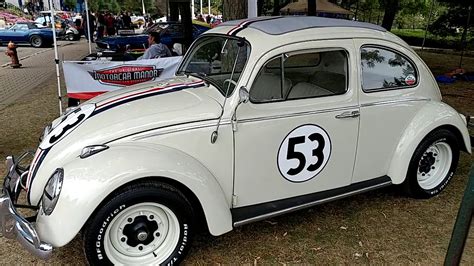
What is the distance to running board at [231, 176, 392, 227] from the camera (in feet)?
10.3

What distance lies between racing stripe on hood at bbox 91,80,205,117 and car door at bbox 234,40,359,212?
646 mm

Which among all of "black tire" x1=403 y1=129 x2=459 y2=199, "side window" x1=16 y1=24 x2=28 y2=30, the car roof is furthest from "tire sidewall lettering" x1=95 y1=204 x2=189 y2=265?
"side window" x1=16 y1=24 x2=28 y2=30

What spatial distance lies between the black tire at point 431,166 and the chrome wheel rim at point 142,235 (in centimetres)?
246

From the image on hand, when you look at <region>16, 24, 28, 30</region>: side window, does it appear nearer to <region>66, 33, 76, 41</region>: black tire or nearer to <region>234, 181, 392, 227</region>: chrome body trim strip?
<region>66, 33, 76, 41</region>: black tire

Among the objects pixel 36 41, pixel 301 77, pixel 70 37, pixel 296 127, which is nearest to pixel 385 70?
pixel 301 77

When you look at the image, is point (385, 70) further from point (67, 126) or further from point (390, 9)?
point (390, 9)

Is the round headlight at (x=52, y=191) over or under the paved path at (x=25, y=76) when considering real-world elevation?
over

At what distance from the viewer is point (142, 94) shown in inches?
132

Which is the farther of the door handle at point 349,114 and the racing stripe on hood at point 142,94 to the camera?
the door handle at point 349,114

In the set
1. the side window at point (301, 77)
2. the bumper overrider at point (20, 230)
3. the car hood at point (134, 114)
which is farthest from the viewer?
the side window at point (301, 77)

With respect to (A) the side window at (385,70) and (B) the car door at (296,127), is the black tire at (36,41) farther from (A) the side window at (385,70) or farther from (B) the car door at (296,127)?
(A) the side window at (385,70)

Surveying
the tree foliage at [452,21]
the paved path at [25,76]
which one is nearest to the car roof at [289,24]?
the paved path at [25,76]

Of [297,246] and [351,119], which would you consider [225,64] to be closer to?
[351,119]

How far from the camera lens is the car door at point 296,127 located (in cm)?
312
